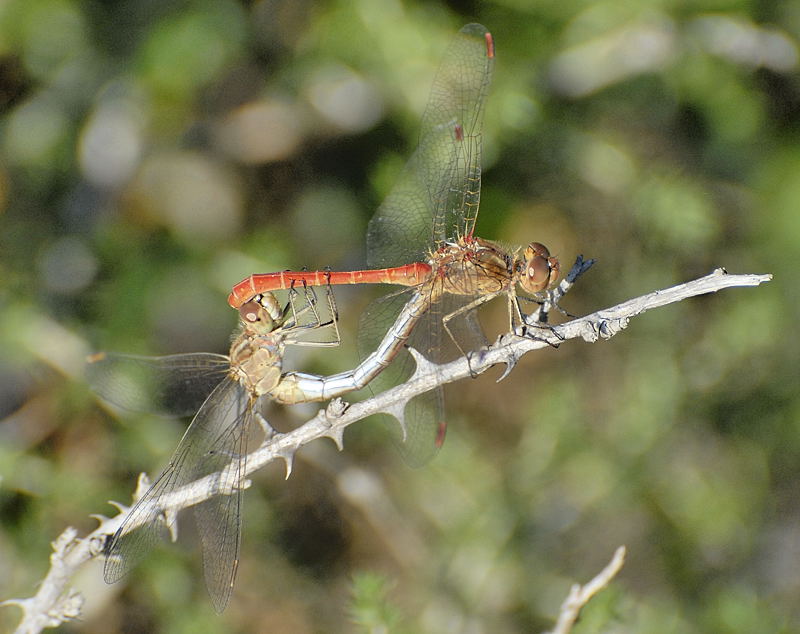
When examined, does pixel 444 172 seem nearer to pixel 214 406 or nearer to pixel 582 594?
pixel 214 406

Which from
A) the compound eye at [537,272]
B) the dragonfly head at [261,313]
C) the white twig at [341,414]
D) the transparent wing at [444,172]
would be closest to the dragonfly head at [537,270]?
the compound eye at [537,272]

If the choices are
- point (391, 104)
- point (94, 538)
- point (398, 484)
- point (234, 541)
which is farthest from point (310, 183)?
point (94, 538)

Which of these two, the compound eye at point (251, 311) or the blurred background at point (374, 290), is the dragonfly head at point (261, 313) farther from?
the blurred background at point (374, 290)

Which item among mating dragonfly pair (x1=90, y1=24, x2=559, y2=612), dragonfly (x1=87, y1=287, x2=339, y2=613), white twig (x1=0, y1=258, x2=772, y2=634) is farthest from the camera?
mating dragonfly pair (x1=90, y1=24, x2=559, y2=612)

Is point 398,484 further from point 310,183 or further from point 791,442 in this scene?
point 791,442

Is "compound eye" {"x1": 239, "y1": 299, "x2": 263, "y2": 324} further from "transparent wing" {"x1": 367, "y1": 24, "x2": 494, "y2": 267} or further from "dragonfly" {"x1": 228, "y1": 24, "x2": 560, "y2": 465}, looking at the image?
"transparent wing" {"x1": 367, "y1": 24, "x2": 494, "y2": 267}

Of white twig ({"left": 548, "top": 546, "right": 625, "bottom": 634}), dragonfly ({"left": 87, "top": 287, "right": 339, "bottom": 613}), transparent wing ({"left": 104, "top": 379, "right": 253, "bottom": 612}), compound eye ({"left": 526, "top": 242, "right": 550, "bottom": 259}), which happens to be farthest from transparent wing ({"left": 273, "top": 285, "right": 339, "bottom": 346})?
white twig ({"left": 548, "top": 546, "right": 625, "bottom": 634})
